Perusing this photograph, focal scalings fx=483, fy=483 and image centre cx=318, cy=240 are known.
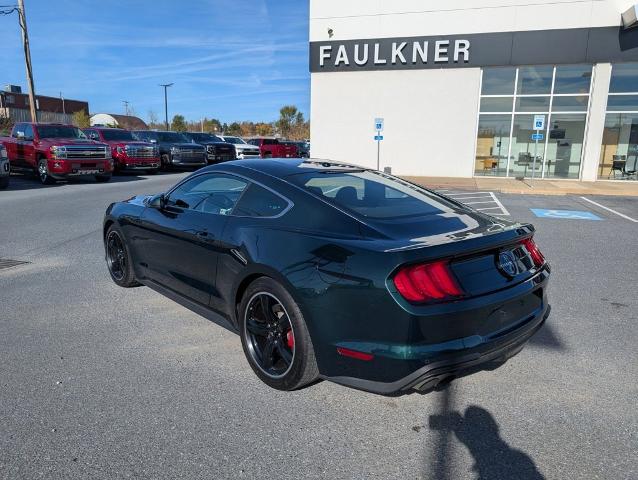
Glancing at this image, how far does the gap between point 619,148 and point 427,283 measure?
2030 centimetres

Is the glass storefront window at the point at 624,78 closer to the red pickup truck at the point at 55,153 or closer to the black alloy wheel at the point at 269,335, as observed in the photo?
the red pickup truck at the point at 55,153

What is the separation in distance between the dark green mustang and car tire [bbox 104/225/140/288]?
110 cm

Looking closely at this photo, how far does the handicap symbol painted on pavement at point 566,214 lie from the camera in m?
10.7

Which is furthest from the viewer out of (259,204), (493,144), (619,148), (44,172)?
(493,144)

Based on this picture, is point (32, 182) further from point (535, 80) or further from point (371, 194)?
point (535, 80)

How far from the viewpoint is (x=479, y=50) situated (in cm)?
1878

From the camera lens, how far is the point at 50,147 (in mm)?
15328

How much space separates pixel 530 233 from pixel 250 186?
6.57ft

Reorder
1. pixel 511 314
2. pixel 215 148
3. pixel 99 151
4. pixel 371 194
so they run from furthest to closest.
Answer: pixel 215 148, pixel 99 151, pixel 371 194, pixel 511 314

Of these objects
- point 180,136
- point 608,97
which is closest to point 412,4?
point 608,97

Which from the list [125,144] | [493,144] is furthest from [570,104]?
[125,144]

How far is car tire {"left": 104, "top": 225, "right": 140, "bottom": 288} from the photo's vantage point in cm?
497

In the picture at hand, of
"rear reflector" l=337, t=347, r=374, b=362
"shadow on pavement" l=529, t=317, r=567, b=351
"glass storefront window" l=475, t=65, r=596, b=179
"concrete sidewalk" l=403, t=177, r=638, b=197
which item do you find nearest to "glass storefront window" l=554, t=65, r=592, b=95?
"glass storefront window" l=475, t=65, r=596, b=179

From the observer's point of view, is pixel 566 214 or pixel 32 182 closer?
pixel 566 214
